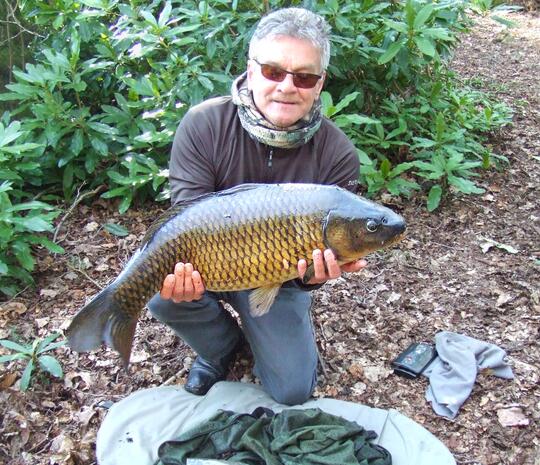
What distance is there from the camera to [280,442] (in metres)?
2.21

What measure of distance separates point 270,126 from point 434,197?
2058mm

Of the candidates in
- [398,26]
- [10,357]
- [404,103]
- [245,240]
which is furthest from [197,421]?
[404,103]

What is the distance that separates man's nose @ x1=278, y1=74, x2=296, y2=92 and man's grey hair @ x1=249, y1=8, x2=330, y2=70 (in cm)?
15

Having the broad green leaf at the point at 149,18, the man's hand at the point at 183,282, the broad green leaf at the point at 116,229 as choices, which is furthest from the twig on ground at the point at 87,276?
the broad green leaf at the point at 149,18

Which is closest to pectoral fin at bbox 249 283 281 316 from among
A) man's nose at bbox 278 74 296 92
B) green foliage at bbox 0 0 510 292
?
man's nose at bbox 278 74 296 92

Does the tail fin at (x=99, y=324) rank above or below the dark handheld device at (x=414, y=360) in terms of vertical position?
above

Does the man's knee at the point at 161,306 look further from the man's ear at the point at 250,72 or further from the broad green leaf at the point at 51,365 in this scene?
the man's ear at the point at 250,72

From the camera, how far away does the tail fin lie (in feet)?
6.64

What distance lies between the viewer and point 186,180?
2367mm

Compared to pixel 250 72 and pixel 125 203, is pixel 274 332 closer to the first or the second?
pixel 250 72

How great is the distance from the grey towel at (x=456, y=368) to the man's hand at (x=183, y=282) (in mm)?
1295

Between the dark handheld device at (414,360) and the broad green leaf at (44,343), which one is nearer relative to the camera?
the broad green leaf at (44,343)

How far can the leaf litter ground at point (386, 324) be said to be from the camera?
98.7 inches

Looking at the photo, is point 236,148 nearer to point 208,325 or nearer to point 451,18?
point 208,325
